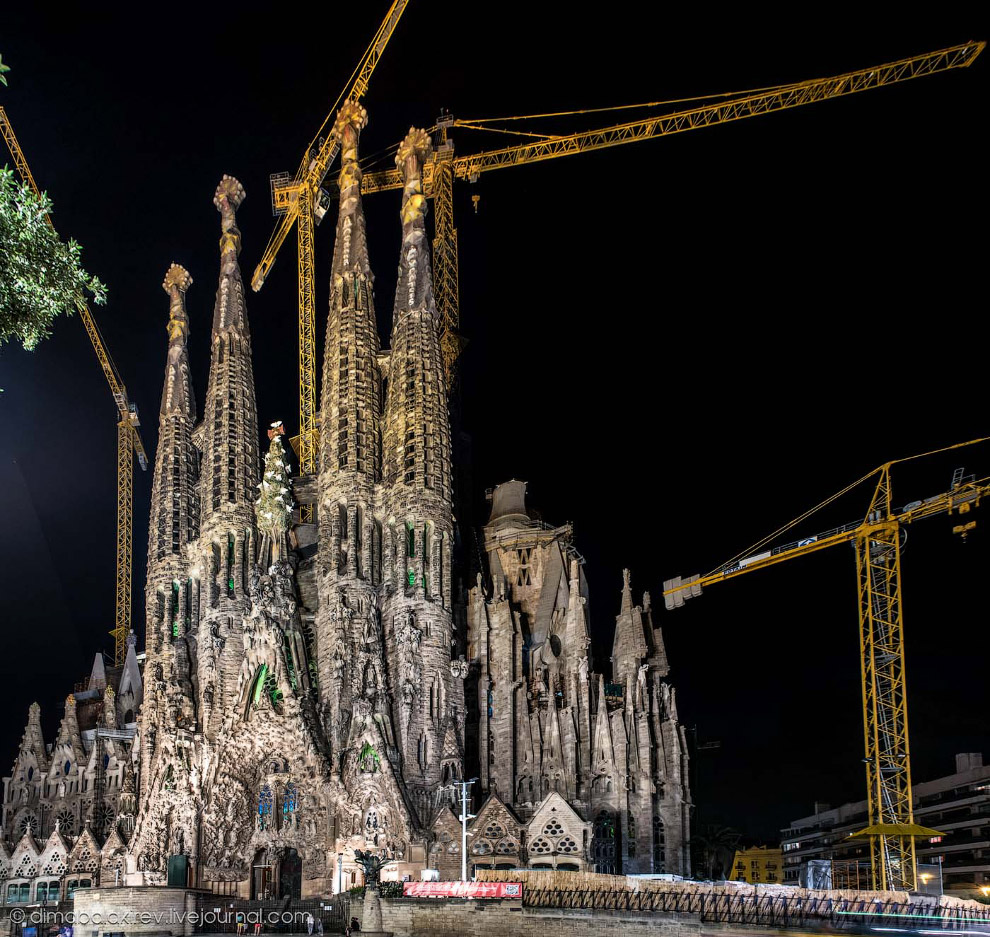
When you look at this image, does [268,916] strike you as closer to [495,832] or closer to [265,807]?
[495,832]

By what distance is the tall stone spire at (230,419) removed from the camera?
87312mm

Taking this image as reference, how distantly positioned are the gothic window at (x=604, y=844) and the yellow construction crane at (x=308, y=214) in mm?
43112

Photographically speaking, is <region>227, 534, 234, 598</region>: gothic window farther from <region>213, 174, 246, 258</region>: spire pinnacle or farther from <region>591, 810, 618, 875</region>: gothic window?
<region>591, 810, 618, 875</region>: gothic window

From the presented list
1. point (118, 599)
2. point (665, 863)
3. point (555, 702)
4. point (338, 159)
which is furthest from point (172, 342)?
point (665, 863)

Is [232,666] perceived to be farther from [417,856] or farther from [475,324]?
[475,324]

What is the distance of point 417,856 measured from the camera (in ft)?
230

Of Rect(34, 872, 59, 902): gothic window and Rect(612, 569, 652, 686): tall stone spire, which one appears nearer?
Rect(612, 569, 652, 686): tall stone spire

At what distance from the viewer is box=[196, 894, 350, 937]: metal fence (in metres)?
55.8

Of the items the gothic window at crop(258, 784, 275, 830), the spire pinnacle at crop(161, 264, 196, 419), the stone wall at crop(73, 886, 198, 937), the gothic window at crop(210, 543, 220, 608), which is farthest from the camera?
the spire pinnacle at crop(161, 264, 196, 419)

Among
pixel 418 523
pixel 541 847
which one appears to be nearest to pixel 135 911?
pixel 541 847

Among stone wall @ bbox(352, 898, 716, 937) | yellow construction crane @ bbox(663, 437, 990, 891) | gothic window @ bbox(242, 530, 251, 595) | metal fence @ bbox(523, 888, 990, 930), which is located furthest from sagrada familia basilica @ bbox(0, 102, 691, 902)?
metal fence @ bbox(523, 888, 990, 930)

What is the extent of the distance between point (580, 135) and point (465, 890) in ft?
232

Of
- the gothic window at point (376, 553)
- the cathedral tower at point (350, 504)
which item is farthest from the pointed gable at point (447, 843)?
the gothic window at point (376, 553)

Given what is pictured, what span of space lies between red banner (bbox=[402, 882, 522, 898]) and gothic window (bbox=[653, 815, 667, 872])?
86.3 ft
